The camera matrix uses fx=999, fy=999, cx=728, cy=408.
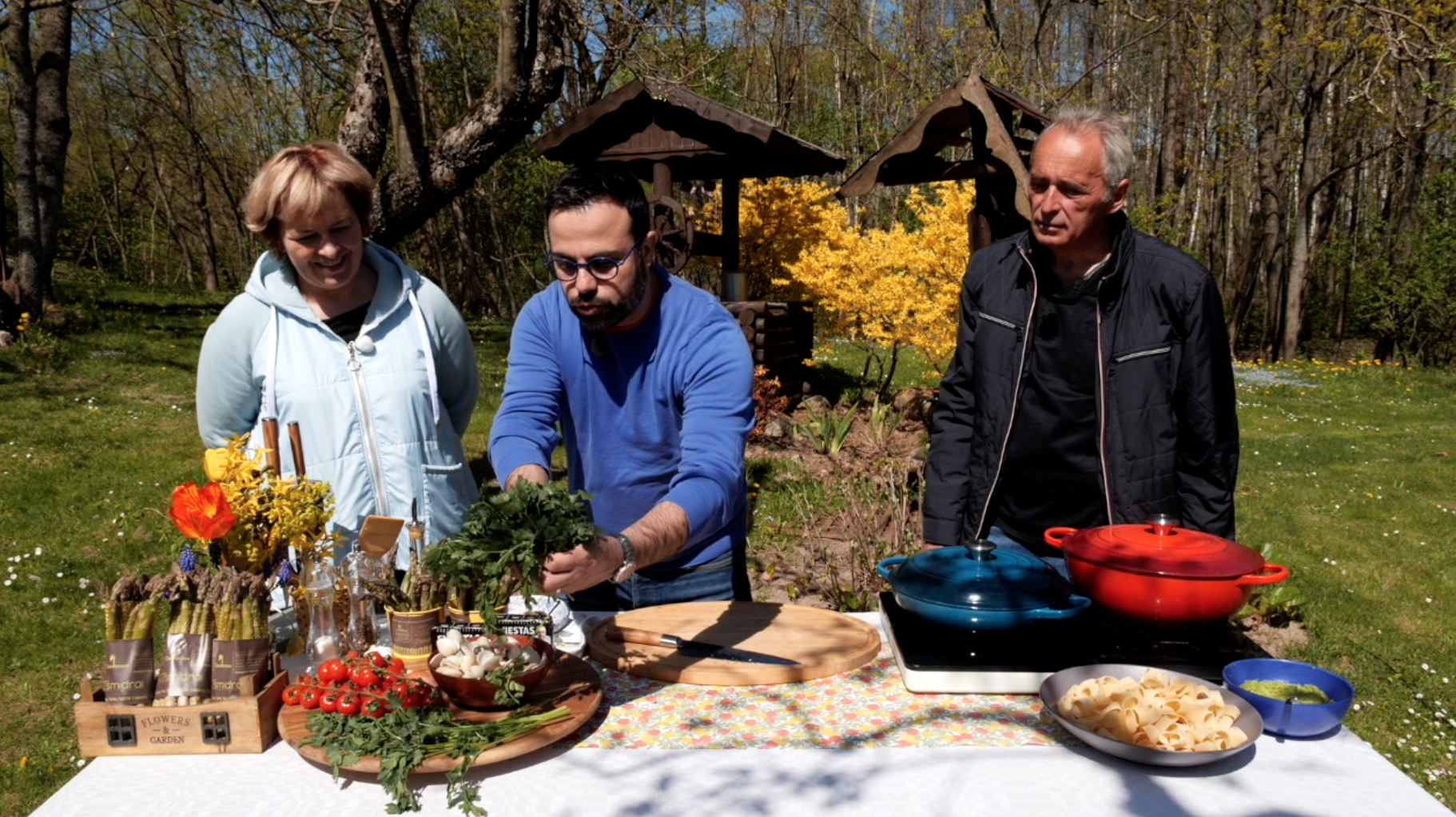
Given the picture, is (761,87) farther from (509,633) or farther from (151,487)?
(509,633)

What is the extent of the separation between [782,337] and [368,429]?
7.79m

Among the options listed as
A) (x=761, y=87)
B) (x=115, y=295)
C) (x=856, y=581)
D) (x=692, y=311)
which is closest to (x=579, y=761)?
Result: (x=692, y=311)

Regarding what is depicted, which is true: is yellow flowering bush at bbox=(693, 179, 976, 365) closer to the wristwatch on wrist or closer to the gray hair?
the gray hair

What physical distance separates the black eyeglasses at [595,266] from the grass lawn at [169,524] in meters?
1.38

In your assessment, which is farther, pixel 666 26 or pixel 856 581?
pixel 666 26

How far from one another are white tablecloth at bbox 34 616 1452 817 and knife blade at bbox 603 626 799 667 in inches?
14.0

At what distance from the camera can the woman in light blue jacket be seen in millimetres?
2645

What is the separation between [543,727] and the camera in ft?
5.86

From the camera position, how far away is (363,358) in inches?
108

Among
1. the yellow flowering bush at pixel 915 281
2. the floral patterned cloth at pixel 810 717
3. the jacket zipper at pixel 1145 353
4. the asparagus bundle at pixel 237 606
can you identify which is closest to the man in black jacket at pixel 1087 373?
the jacket zipper at pixel 1145 353

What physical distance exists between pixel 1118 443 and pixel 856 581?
2.59 meters

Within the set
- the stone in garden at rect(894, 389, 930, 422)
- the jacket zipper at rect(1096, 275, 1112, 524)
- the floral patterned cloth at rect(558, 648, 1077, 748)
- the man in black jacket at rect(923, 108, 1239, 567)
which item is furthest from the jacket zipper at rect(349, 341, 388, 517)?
the stone in garden at rect(894, 389, 930, 422)

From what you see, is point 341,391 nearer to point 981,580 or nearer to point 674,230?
point 981,580

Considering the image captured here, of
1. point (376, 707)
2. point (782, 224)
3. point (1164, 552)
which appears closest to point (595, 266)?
point (376, 707)
